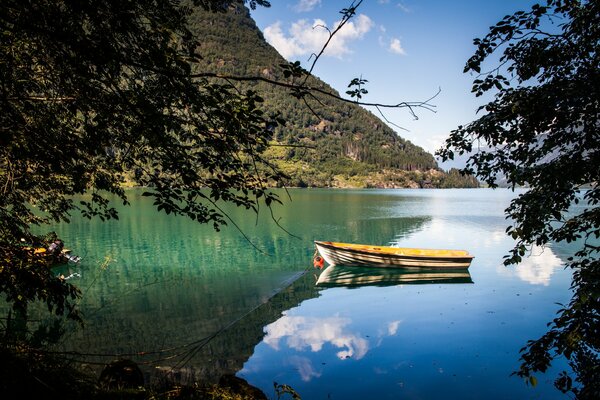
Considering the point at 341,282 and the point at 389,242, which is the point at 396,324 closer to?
the point at 341,282

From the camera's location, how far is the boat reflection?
20781mm

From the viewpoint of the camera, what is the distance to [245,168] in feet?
14.0

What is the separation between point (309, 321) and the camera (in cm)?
1444

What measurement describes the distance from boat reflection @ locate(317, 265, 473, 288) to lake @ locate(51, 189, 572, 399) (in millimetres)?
297

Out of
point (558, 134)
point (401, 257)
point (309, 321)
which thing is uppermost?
point (558, 134)

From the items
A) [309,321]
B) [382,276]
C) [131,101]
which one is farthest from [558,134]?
[382,276]

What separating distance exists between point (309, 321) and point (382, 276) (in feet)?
30.0

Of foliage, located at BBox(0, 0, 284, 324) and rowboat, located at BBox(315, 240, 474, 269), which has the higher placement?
foliage, located at BBox(0, 0, 284, 324)

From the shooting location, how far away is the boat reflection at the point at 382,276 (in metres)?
20.8

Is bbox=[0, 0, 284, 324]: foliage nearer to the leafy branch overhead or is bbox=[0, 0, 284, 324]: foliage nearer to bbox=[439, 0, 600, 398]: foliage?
the leafy branch overhead

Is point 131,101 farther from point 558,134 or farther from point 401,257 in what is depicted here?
point 401,257

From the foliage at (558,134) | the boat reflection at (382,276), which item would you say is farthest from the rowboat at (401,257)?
the foliage at (558,134)

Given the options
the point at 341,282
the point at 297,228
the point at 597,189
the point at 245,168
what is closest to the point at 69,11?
the point at 245,168

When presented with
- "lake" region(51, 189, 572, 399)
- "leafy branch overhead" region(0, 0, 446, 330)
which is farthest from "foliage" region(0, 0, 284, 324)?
"lake" region(51, 189, 572, 399)
